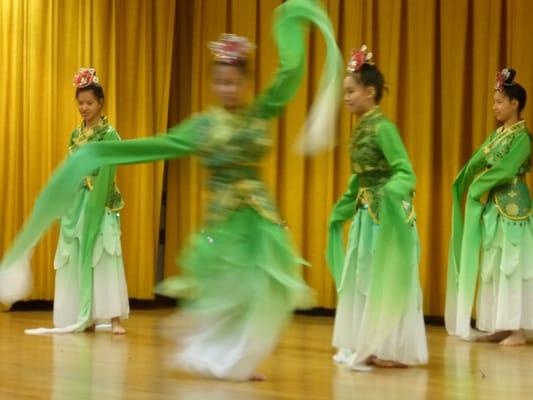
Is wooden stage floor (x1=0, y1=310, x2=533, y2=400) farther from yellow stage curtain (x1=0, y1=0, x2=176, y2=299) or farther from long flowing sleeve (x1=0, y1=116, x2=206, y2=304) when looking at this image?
yellow stage curtain (x1=0, y1=0, x2=176, y2=299)

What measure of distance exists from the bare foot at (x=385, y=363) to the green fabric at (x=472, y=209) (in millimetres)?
1405

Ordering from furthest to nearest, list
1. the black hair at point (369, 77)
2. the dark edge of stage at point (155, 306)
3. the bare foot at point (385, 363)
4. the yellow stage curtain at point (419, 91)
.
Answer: the dark edge of stage at point (155, 306) < the yellow stage curtain at point (419, 91) < the black hair at point (369, 77) < the bare foot at point (385, 363)

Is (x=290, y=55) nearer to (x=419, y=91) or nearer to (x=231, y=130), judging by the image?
(x=231, y=130)

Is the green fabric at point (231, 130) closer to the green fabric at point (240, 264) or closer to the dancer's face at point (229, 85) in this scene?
the dancer's face at point (229, 85)

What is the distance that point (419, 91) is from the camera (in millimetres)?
6523

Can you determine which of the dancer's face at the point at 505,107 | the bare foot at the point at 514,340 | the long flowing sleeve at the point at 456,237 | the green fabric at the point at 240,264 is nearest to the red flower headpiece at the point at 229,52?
the green fabric at the point at 240,264

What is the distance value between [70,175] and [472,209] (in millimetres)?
2964

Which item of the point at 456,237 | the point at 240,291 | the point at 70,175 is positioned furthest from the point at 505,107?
the point at 70,175

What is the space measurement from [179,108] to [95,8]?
3.63 feet

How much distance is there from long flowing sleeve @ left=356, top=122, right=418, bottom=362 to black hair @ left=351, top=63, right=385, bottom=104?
1.17 feet

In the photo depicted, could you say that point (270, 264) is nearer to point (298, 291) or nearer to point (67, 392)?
point (298, 291)

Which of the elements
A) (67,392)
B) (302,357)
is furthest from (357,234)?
(67,392)

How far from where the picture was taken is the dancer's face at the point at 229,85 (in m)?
3.53

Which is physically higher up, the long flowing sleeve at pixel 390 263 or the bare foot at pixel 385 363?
the long flowing sleeve at pixel 390 263
